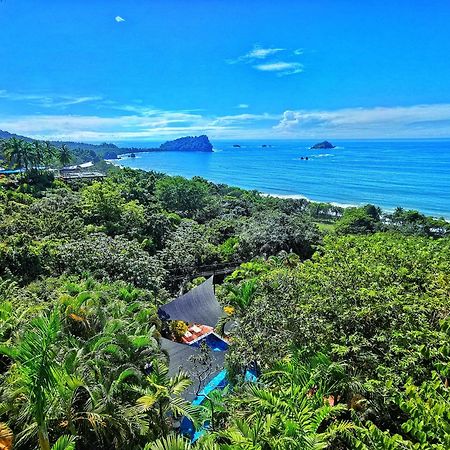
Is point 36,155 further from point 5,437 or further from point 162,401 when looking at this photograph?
point 5,437

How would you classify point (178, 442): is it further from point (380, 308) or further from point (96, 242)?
point (96, 242)

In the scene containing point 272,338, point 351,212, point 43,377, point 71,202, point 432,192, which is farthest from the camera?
point 432,192

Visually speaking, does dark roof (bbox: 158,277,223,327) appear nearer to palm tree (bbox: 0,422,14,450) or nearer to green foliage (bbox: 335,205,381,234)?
palm tree (bbox: 0,422,14,450)

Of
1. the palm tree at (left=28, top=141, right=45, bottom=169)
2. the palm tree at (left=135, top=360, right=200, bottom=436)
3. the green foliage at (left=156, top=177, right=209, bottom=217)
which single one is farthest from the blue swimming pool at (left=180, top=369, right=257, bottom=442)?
the palm tree at (left=28, top=141, right=45, bottom=169)

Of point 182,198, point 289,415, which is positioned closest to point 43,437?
point 289,415

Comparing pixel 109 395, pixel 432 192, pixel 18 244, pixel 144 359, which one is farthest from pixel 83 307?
pixel 432 192
